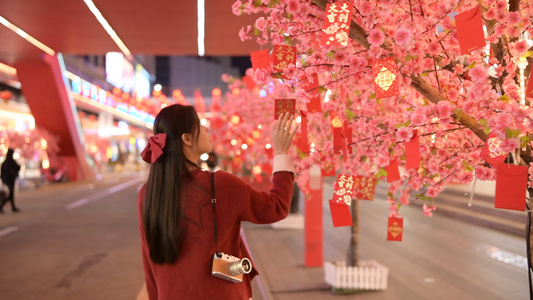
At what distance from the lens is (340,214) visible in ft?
9.94

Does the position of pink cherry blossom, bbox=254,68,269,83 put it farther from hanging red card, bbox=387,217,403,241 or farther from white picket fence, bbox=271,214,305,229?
white picket fence, bbox=271,214,305,229

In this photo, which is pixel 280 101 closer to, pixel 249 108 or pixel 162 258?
pixel 162 258

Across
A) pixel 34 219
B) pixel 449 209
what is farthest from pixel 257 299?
pixel 449 209

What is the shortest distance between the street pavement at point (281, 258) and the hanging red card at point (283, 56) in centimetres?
363

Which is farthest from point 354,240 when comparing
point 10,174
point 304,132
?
point 10,174

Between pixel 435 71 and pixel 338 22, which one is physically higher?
pixel 338 22

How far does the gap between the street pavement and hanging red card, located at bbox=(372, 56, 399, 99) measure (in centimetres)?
385

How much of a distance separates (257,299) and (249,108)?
5.96m

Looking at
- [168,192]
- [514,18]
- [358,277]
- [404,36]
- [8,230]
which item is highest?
[514,18]

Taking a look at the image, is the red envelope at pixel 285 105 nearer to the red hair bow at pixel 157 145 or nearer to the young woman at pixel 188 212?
the young woman at pixel 188 212

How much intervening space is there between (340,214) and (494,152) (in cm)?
102

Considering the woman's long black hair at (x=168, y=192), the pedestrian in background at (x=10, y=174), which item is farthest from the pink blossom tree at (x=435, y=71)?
the pedestrian in background at (x=10, y=174)

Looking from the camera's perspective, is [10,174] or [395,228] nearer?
[395,228]

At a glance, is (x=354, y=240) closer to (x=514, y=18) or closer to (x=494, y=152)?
(x=494, y=152)
